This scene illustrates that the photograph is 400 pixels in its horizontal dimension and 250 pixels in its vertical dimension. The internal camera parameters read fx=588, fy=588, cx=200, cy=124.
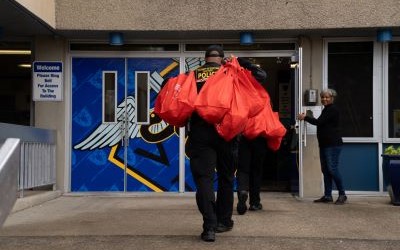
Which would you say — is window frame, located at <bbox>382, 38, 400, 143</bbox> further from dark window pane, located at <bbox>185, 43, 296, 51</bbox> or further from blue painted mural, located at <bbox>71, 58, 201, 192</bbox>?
blue painted mural, located at <bbox>71, 58, 201, 192</bbox>

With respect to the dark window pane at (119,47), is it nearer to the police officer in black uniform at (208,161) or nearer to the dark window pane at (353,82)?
the dark window pane at (353,82)

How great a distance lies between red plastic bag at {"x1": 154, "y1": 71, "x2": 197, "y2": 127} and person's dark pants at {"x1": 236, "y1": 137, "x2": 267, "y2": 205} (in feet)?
5.79

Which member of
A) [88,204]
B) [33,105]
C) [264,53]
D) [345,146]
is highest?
[264,53]

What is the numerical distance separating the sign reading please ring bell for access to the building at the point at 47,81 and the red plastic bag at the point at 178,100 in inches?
160

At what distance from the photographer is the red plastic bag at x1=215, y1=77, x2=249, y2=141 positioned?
545cm

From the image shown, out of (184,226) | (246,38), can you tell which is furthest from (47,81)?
(184,226)

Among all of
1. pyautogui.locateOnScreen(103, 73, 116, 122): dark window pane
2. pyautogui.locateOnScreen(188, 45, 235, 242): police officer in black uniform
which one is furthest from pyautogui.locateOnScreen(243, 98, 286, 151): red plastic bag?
pyautogui.locateOnScreen(103, 73, 116, 122): dark window pane

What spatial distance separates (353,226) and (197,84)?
8.20ft

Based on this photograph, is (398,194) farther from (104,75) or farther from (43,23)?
(43,23)

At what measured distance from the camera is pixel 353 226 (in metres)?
6.63

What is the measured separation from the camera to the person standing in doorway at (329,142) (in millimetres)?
8492

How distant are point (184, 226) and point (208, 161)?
4.07ft

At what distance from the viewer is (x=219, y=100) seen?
5426mm

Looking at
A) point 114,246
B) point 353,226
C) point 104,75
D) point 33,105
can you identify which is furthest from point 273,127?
point 33,105
